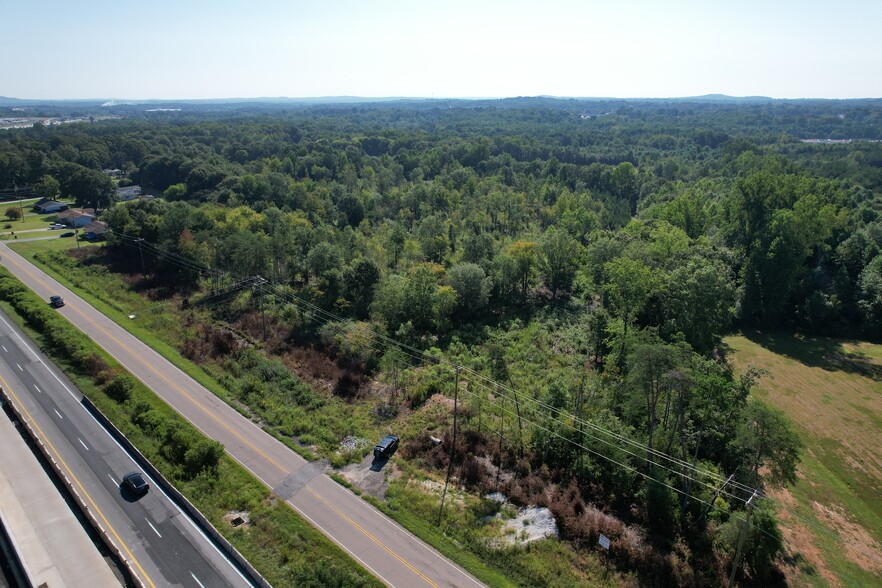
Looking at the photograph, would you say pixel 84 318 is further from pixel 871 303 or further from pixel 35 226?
pixel 871 303

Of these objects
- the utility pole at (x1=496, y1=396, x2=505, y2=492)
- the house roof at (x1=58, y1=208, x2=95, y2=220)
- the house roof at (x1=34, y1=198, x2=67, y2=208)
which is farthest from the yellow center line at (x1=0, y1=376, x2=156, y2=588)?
the house roof at (x1=34, y1=198, x2=67, y2=208)

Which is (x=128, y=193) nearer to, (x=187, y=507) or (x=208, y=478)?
(x=208, y=478)

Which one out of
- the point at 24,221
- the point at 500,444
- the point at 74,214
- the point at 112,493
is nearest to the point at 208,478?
the point at 112,493

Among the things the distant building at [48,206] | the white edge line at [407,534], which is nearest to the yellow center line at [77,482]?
the white edge line at [407,534]

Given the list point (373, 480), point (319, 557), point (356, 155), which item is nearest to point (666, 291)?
point (373, 480)

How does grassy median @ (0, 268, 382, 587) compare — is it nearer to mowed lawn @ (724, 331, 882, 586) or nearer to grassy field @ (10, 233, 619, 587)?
grassy field @ (10, 233, 619, 587)

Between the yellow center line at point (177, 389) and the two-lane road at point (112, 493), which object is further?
the yellow center line at point (177, 389)

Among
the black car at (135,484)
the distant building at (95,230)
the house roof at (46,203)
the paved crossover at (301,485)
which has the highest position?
the house roof at (46,203)

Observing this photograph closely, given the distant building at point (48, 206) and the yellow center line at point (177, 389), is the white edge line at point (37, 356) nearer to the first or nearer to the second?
the yellow center line at point (177, 389)
